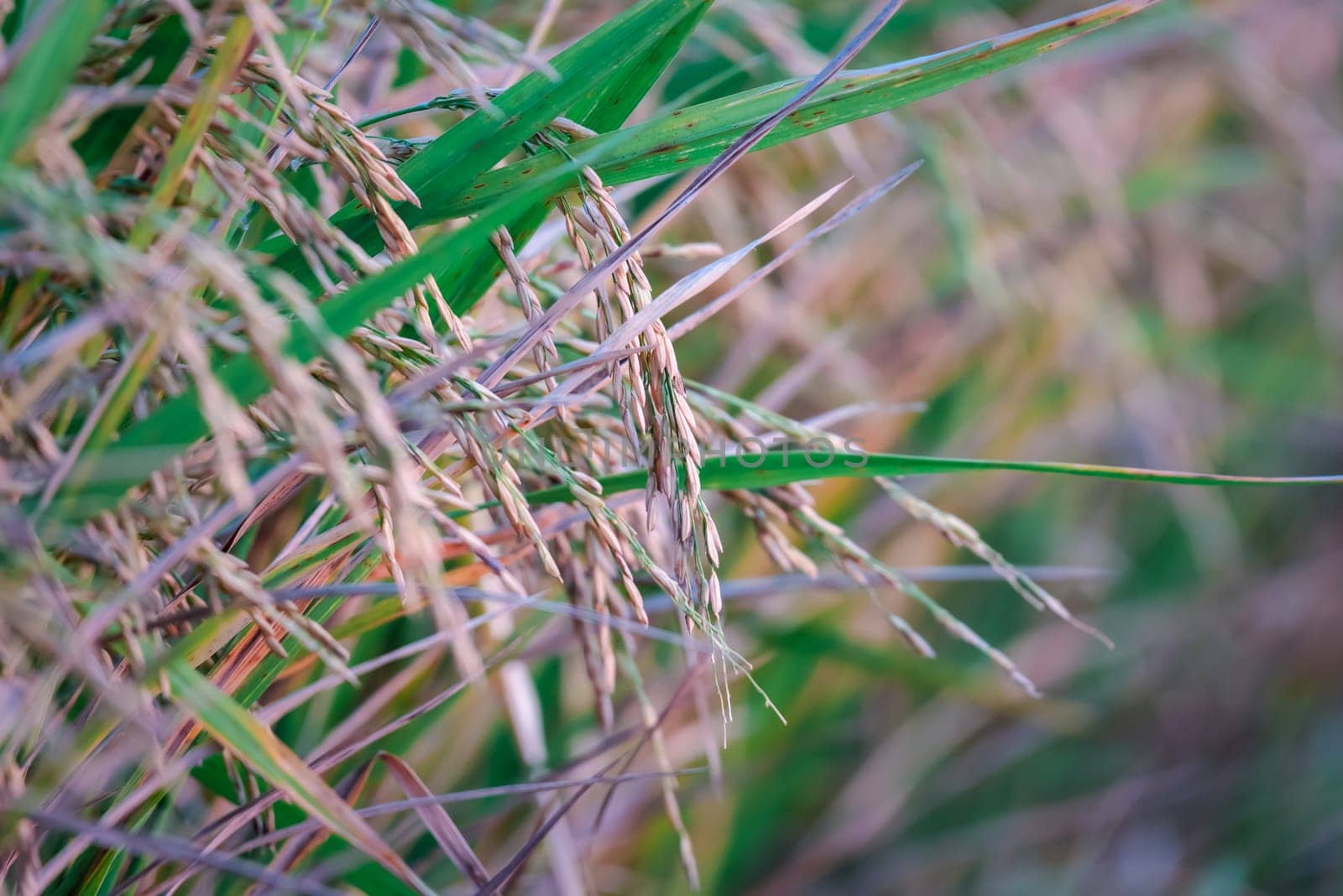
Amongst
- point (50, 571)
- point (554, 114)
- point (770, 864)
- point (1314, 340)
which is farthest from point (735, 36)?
point (1314, 340)

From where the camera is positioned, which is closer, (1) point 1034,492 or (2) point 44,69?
(2) point 44,69

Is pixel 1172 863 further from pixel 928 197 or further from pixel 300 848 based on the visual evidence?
pixel 300 848

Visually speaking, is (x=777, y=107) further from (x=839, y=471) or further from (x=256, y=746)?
(x=256, y=746)

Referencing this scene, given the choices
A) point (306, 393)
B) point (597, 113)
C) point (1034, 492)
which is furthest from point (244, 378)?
point (1034, 492)

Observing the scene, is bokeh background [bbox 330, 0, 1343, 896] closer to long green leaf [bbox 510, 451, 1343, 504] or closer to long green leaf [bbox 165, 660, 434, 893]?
long green leaf [bbox 510, 451, 1343, 504]

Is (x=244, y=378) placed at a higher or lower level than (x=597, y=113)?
lower

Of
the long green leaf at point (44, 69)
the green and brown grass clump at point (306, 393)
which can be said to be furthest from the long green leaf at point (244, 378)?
the long green leaf at point (44, 69)
